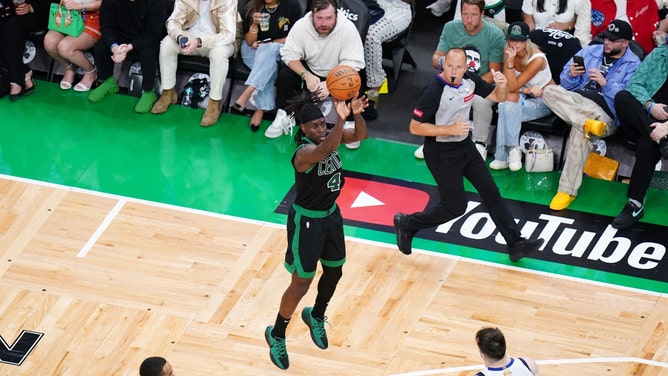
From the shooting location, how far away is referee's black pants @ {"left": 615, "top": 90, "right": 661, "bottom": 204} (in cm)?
1009

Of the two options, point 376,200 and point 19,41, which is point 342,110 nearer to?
point 376,200

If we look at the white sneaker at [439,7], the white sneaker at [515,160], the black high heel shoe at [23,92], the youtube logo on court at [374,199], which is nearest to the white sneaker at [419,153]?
the youtube logo on court at [374,199]

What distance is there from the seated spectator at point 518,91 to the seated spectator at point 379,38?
4.49ft

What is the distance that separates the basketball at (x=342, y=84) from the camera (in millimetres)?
7984

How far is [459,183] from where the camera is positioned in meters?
9.24

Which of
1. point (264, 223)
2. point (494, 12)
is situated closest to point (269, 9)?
point (494, 12)

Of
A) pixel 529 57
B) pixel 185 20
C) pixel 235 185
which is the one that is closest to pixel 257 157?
pixel 235 185

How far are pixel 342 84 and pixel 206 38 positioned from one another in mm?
3866

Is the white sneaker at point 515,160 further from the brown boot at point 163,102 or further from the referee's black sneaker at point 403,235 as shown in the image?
the brown boot at point 163,102

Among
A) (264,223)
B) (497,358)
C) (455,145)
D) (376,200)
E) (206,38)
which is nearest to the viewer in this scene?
(497,358)

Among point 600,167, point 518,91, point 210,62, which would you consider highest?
point 518,91

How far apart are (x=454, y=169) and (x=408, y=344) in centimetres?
137

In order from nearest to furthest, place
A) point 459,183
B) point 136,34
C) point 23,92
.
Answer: point 459,183 < point 136,34 < point 23,92

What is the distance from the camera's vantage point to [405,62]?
41.1 ft
